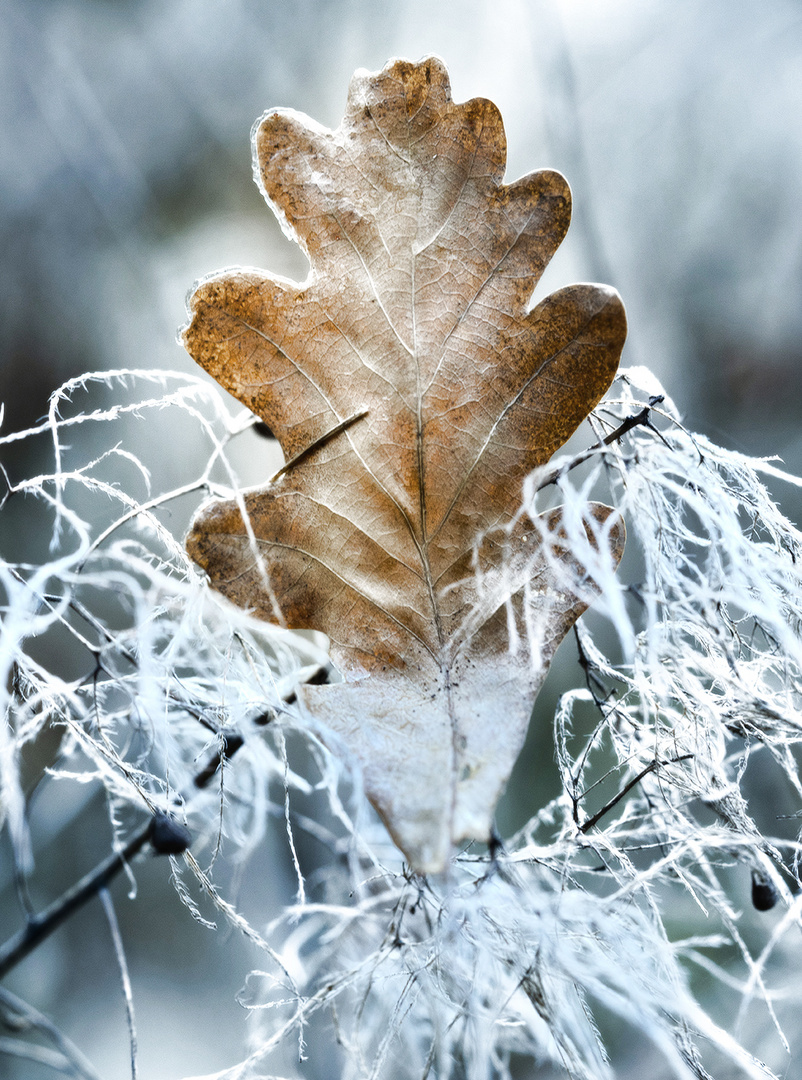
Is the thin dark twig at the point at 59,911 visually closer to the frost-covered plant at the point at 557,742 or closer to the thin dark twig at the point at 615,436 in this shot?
the frost-covered plant at the point at 557,742

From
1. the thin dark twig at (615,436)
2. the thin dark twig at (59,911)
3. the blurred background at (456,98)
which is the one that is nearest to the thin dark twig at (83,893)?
the thin dark twig at (59,911)

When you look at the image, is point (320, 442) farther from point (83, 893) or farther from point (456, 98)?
point (456, 98)

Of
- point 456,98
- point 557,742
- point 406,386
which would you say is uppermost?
point 456,98

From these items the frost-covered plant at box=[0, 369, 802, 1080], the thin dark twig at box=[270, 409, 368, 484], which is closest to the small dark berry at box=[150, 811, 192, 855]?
the frost-covered plant at box=[0, 369, 802, 1080]

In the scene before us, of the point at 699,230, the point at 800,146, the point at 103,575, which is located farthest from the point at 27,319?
the point at 800,146

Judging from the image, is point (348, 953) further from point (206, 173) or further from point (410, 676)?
point (206, 173)

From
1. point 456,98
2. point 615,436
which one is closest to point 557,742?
point 615,436
